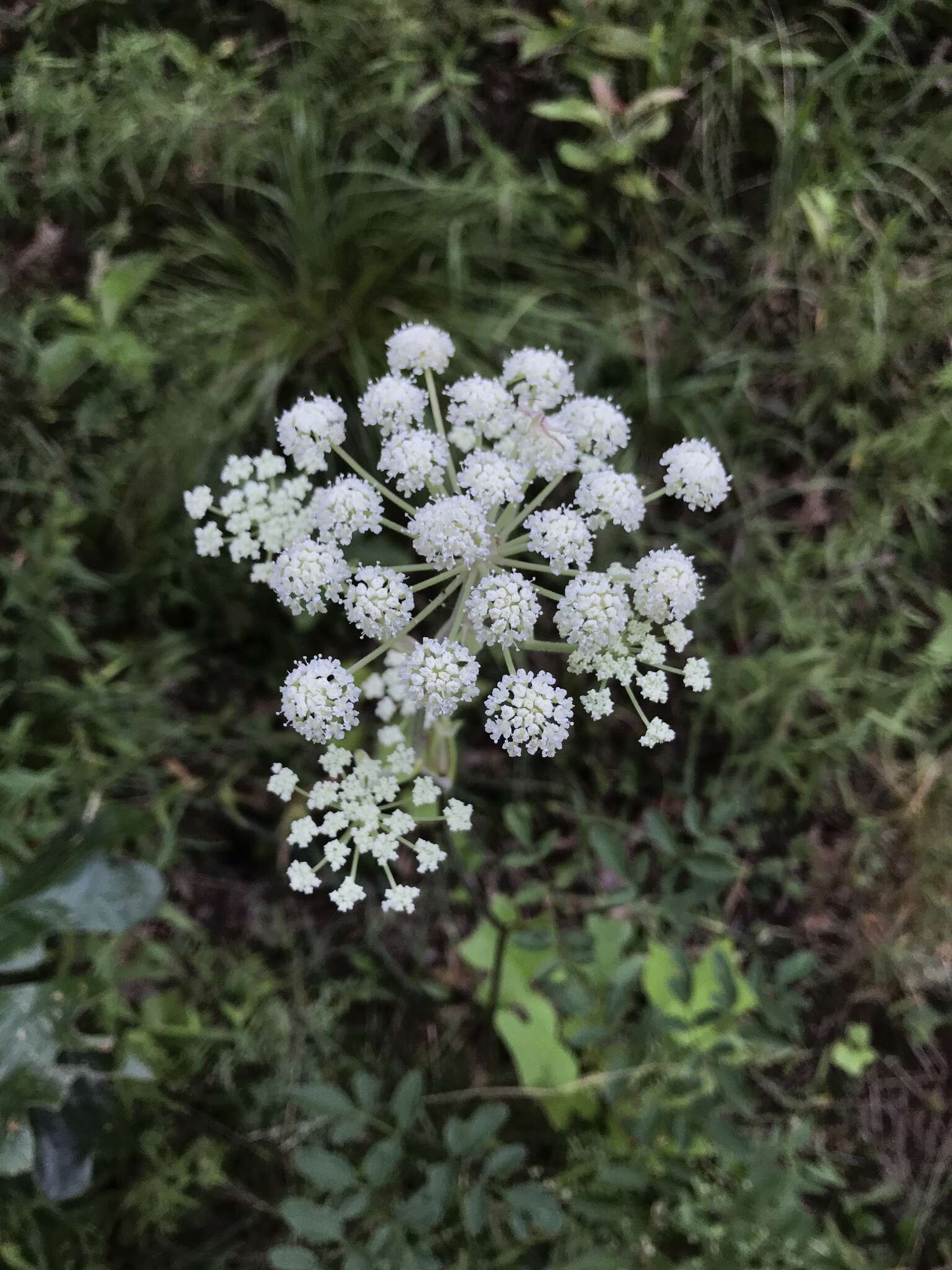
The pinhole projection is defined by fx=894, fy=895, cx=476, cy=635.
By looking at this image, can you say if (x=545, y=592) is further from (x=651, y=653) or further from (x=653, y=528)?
(x=653, y=528)

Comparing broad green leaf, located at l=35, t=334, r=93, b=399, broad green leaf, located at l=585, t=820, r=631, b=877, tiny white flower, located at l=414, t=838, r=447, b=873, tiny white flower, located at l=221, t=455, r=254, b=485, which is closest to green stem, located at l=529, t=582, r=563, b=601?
tiny white flower, located at l=414, t=838, r=447, b=873

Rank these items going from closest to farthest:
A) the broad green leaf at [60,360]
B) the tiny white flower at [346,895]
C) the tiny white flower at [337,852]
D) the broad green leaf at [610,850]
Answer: the tiny white flower at [346,895] → the tiny white flower at [337,852] → the broad green leaf at [610,850] → the broad green leaf at [60,360]

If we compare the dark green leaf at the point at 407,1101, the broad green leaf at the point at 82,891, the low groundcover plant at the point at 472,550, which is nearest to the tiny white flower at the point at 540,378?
the low groundcover plant at the point at 472,550

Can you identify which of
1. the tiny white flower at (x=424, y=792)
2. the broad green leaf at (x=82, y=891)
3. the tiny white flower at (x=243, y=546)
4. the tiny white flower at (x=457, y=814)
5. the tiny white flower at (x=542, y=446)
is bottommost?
the broad green leaf at (x=82, y=891)

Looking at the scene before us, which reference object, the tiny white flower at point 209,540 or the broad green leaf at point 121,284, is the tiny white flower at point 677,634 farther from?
the broad green leaf at point 121,284

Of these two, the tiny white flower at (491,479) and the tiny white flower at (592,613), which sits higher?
the tiny white flower at (491,479)

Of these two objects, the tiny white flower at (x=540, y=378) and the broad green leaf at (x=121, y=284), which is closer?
the tiny white flower at (x=540, y=378)
